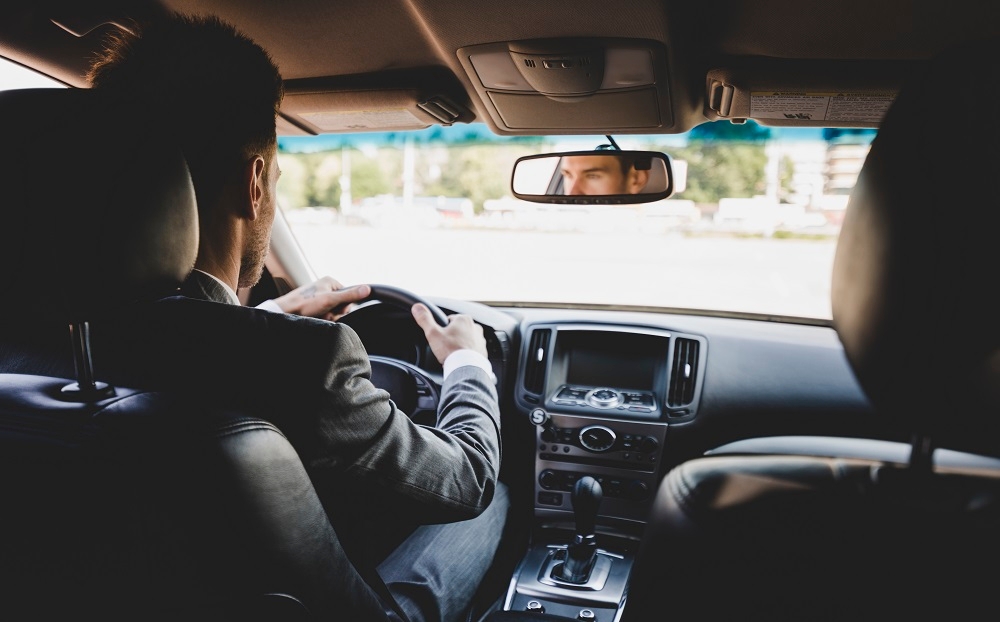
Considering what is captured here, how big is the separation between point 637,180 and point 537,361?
936mm

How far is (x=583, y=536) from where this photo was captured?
2922 mm

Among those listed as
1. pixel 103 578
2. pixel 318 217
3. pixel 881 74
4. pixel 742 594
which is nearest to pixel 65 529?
pixel 103 578

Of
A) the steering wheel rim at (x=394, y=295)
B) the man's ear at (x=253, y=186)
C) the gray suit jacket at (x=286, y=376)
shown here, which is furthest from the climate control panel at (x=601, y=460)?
the man's ear at (x=253, y=186)

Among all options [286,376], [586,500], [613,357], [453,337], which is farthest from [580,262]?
[286,376]

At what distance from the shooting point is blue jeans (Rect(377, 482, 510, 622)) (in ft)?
7.00

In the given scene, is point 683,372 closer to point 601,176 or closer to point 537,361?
point 537,361

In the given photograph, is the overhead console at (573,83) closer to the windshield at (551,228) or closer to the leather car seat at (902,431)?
the windshield at (551,228)

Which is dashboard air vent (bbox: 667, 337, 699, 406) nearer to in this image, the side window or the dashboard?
the dashboard

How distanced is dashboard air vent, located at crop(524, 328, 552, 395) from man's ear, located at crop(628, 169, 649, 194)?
2.51 ft

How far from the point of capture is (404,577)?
224cm

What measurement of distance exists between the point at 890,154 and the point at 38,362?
1.72m

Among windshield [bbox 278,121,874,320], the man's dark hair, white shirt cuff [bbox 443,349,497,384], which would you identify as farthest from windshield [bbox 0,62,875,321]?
the man's dark hair

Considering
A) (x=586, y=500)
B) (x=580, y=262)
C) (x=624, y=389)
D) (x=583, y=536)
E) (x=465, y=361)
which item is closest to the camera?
(x=465, y=361)

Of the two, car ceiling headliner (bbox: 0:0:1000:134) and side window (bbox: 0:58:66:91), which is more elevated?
car ceiling headliner (bbox: 0:0:1000:134)
